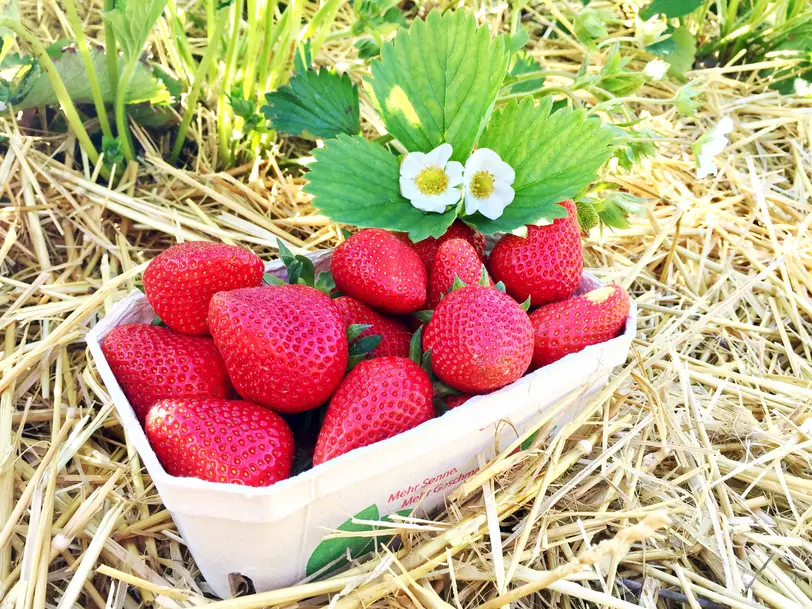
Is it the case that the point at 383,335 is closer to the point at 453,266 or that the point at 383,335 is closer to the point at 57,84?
the point at 453,266

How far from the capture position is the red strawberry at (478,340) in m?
0.80

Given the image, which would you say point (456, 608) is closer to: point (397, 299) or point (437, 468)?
point (437, 468)

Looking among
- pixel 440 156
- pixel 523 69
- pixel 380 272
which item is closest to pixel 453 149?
pixel 440 156

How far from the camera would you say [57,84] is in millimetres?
1233

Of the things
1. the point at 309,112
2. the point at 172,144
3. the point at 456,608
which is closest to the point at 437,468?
the point at 456,608

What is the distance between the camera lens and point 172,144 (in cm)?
156

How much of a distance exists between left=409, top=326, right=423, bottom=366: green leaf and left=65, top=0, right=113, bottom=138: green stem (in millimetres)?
759

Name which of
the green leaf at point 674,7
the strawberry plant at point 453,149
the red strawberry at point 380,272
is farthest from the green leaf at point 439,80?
the green leaf at point 674,7

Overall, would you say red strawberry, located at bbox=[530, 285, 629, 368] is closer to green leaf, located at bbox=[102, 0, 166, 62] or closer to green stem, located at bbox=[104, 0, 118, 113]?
green leaf, located at bbox=[102, 0, 166, 62]

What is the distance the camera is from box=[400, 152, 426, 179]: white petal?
104 cm

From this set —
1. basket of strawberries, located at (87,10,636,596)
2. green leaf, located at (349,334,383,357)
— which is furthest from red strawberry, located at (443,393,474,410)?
green leaf, located at (349,334,383,357)

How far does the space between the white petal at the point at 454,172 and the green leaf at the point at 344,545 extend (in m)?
0.46

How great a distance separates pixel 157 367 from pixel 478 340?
36 cm

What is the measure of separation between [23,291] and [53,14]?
82 cm
